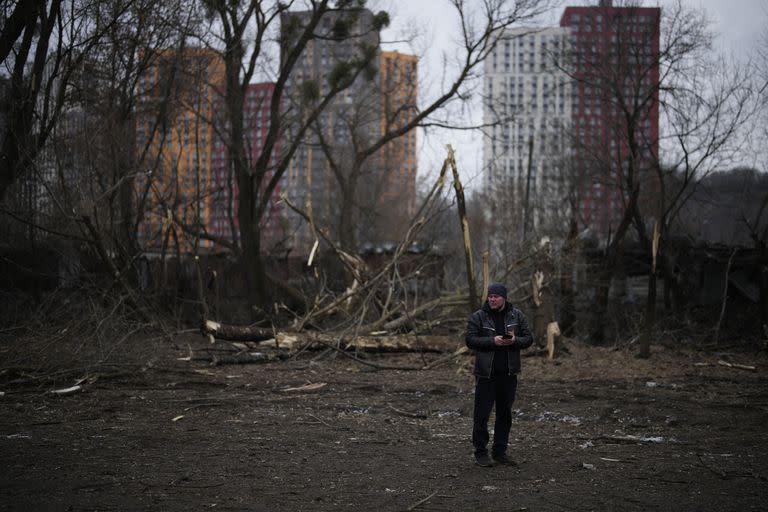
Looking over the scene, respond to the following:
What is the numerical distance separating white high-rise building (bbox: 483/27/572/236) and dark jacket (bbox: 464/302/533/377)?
11.0 metres

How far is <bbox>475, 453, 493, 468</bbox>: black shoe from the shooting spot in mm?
6227

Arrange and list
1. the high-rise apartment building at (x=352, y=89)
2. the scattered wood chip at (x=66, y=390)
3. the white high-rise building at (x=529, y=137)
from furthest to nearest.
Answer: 1. the white high-rise building at (x=529, y=137)
2. the high-rise apartment building at (x=352, y=89)
3. the scattered wood chip at (x=66, y=390)

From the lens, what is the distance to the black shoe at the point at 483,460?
20.4 ft

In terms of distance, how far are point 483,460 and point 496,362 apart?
0.79 meters

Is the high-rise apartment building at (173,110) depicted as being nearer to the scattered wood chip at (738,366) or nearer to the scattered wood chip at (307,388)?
the scattered wood chip at (307,388)

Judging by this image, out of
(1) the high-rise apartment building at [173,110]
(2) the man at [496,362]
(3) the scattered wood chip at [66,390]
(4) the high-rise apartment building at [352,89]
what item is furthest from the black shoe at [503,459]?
(1) the high-rise apartment building at [173,110]

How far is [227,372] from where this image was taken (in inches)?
475

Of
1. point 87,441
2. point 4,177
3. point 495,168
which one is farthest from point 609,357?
point 495,168

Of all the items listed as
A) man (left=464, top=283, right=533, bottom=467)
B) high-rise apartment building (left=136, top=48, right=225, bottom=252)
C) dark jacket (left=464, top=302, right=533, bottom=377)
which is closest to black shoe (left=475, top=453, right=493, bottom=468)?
man (left=464, top=283, right=533, bottom=467)

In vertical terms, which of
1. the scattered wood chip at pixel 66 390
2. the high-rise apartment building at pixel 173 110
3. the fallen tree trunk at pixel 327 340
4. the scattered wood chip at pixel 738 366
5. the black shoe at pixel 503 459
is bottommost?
the scattered wood chip at pixel 738 366

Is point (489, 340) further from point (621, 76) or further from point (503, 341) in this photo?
point (621, 76)

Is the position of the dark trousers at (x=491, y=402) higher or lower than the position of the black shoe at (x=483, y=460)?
higher

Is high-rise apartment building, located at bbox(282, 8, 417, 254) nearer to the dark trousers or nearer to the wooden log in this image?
the wooden log

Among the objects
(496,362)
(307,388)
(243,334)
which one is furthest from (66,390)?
(496,362)
